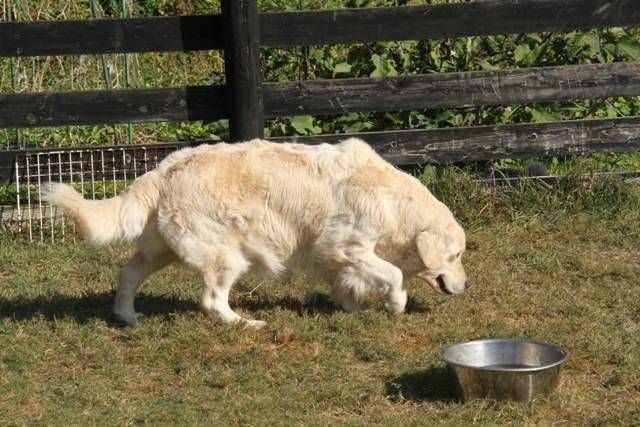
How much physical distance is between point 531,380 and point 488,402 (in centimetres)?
23

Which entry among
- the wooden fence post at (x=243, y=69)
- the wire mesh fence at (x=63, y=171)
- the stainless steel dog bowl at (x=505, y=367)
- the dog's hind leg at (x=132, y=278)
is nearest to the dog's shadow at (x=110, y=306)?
the dog's hind leg at (x=132, y=278)

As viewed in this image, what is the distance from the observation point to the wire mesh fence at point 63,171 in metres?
9.34

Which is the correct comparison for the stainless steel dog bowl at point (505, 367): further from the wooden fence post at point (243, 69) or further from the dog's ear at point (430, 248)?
the wooden fence post at point (243, 69)

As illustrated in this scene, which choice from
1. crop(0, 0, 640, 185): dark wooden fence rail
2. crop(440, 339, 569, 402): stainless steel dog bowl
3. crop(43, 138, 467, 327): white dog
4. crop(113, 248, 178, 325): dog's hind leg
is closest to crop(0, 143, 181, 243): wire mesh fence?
crop(0, 0, 640, 185): dark wooden fence rail

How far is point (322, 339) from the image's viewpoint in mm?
6863

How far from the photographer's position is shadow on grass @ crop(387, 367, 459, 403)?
592cm

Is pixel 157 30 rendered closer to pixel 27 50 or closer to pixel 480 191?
pixel 27 50

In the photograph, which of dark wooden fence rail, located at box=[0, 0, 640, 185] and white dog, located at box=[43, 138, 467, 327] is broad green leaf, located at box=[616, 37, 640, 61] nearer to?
dark wooden fence rail, located at box=[0, 0, 640, 185]

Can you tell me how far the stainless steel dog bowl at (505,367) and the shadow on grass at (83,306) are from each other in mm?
2173

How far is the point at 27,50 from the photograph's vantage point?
909cm

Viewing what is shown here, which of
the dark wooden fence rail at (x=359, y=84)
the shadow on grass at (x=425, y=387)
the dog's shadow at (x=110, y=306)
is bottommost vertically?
the shadow on grass at (x=425, y=387)

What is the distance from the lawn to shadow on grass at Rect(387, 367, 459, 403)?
0.04ft

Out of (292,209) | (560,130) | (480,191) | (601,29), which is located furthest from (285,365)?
(601,29)

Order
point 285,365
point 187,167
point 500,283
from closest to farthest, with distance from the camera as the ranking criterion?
1. point 285,365
2. point 187,167
3. point 500,283
